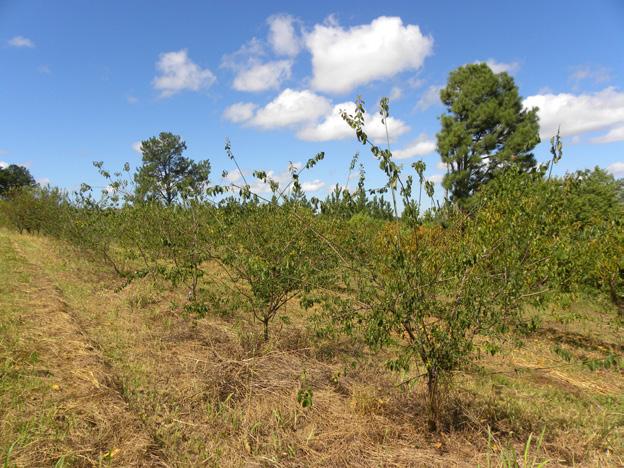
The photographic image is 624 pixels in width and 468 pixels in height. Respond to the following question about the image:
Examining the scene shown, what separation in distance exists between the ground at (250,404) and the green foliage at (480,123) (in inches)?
741

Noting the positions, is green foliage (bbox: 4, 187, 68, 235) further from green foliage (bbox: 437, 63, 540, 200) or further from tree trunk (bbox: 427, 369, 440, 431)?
green foliage (bbox: 437, 63, 540, 200)

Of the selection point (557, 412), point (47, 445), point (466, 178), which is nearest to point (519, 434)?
point (557, 412)

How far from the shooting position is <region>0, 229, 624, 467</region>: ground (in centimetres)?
317

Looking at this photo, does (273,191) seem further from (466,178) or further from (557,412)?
(466,178)

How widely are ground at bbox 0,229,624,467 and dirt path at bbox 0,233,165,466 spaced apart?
0.01 m

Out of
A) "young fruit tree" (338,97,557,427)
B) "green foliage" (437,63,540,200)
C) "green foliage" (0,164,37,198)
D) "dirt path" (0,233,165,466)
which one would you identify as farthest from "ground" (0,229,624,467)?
"green foliage" (0,164,37,198)

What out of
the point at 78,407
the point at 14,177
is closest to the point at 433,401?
the point at 78,407

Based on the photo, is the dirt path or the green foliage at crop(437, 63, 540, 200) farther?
the green foliage at crop(437, 63, 540, 200)

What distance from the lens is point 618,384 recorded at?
647 cm

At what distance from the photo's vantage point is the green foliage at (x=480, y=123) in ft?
77.4

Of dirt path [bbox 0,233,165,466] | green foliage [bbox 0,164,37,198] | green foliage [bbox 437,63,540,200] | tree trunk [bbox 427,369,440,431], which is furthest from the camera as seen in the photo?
green foliage [bbox 0,164,37,198]

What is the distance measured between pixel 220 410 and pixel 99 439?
41.6 inches

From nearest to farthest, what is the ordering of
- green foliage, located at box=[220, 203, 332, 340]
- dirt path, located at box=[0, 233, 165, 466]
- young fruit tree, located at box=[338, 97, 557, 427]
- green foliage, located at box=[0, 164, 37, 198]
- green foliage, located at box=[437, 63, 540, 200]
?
dirt path, located at box=[0, 233, 165, 466] < young fruit tree, located at box=[338, 97, 557, 427] < green foliage, located at box=[220, 203, 332, 340] < green foliage, located at box=[437, 63, 540, 200] < green foliage, located at box=[0, 164, 37, 198]

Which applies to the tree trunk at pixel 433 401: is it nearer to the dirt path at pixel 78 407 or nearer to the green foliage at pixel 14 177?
the dirt path at pixel 78 407
